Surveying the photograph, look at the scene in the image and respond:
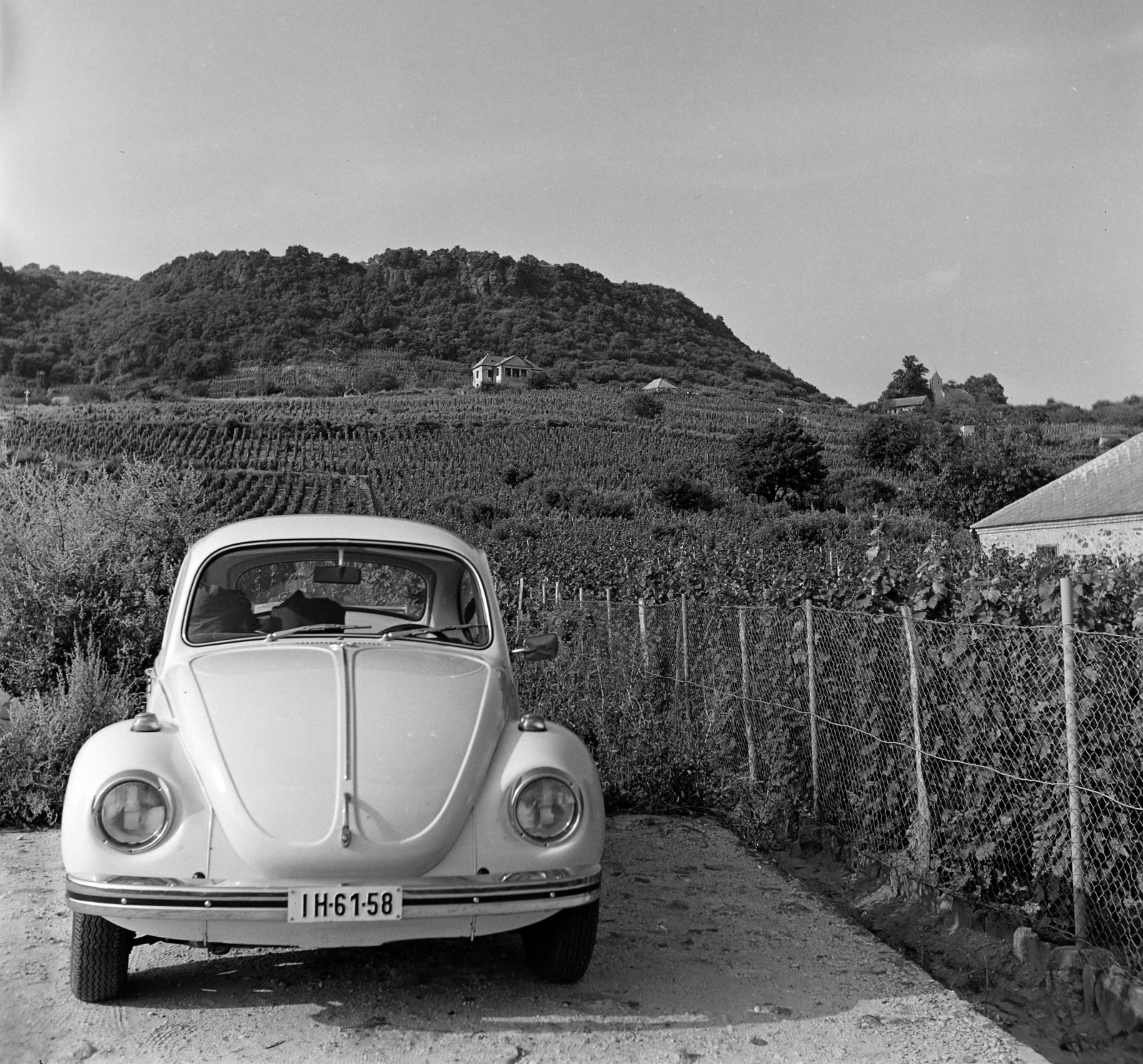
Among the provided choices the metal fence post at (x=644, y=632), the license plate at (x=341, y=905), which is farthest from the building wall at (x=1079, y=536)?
the license plate at (x=341, y=905)

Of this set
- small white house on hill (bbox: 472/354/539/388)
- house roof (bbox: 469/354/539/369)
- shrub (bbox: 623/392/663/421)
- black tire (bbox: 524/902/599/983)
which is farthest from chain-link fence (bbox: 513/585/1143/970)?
house roof (bbox: 469/354/539/369)

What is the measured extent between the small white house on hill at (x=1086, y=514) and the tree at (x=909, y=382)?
126m

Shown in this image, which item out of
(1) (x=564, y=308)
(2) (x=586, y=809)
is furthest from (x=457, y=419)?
(2) (x=586, y=809)

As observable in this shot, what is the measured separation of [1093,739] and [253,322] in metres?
145

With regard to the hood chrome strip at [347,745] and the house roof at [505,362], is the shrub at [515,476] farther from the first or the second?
the hood chrome strip at [347,745]

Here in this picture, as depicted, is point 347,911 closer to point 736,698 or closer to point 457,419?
point 736,698

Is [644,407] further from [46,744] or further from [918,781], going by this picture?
[918,781]

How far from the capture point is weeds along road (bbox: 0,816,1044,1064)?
387 cm

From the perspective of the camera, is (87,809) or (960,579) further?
(960,579)

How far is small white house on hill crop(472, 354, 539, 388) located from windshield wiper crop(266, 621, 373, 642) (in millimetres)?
131337

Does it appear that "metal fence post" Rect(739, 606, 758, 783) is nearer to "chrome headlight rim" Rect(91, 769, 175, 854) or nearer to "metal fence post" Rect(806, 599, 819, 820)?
"metal fence post" Rect(806, 599, 819, 820)

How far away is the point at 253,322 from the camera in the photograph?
141 metres

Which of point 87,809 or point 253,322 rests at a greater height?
point 253,322

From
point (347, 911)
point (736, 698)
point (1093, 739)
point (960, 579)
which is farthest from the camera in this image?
point (736, 698)
